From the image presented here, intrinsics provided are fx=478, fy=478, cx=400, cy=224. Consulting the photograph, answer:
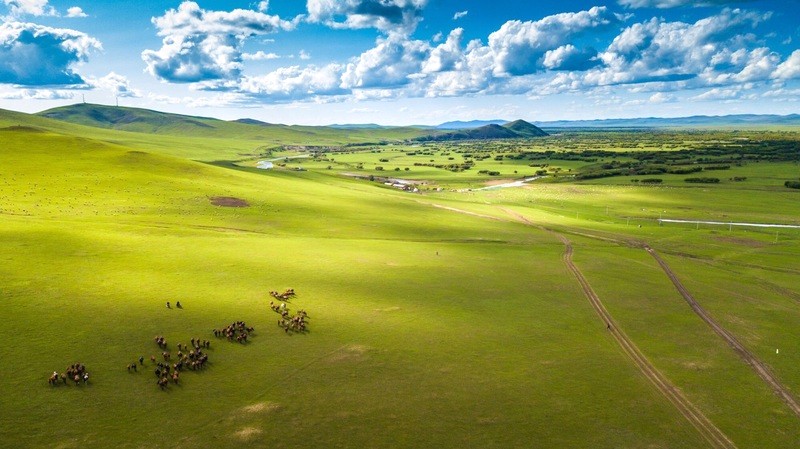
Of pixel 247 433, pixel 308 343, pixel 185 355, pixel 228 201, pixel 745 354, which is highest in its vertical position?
pixel 228 201

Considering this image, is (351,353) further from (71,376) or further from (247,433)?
(71,376)

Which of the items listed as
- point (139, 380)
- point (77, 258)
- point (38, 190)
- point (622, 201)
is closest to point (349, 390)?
point (139, 380)

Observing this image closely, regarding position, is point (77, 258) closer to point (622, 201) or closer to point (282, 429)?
point (282, 429)

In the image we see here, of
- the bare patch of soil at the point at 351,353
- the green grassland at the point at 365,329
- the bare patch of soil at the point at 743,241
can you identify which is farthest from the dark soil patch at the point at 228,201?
the bare patch of soil at the point at 743,241

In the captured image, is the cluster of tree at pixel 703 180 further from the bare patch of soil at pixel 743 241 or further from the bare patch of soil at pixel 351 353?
the bare patch of soil at pixel 351 353

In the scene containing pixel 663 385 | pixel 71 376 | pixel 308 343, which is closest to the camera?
pixel 71 376

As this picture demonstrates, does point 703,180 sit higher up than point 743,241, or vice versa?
point 703,180

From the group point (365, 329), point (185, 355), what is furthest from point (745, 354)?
point (185, 355)
